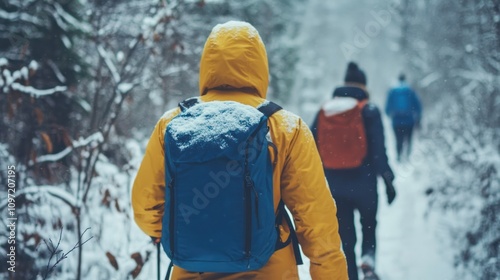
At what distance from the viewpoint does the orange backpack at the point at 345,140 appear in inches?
151

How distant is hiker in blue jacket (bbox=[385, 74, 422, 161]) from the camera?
33.2ft

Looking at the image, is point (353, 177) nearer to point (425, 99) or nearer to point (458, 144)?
point (458, 144)

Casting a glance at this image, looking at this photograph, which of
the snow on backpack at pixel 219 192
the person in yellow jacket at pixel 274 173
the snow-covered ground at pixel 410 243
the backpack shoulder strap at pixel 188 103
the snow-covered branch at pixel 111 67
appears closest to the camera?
the snow on backpack at pixel 219 192

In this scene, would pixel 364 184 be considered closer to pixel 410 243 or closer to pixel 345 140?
pixel 345 140

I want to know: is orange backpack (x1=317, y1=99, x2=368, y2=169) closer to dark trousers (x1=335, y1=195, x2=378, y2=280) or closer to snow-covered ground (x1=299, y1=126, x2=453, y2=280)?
dark trousers (x1=335, y1=195, x2=378, y2=280)

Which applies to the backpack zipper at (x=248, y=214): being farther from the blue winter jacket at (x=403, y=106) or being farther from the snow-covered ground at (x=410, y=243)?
the blue winter jacket at (x=403, y=106)

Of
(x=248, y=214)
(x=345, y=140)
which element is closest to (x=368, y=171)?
(x=345, y=140)

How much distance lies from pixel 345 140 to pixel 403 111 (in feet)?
23.4

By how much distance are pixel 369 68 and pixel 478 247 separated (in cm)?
5977

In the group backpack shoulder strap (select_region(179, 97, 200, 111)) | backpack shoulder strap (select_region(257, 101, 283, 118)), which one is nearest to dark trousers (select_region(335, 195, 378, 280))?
backpack shoulder strap (select_region(257, 101, 283, 118))

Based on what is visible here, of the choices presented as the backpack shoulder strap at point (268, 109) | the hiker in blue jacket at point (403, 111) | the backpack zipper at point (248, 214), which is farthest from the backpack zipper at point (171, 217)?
the hiker in blue jacket at point (403, 111)

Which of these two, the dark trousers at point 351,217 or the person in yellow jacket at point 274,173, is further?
the dark trousers at point 351,217

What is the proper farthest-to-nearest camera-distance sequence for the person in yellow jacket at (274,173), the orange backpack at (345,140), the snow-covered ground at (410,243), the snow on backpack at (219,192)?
the snow-covered ground at (410,243) < the orange backpack at (345,140) < the person in yellow jacket at (274,173) < the snow on backpack at (219,192)

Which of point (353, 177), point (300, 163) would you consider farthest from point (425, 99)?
point (300, 163)
